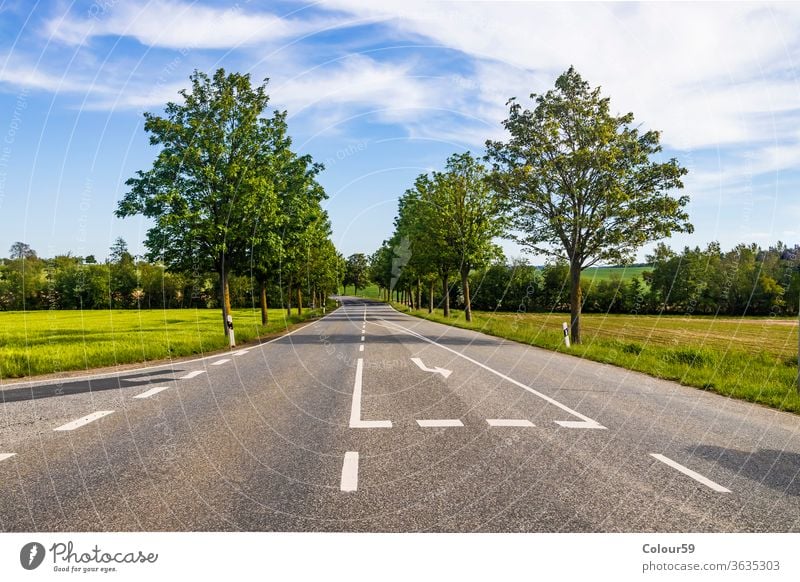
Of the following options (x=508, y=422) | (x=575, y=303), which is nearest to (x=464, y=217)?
(x=575, y=303)

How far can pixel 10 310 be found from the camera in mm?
98312

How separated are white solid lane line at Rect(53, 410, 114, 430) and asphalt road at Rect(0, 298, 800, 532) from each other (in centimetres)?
5

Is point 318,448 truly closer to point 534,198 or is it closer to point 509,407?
point 509,407

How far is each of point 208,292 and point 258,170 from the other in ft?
256

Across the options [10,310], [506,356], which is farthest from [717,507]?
[10,310]

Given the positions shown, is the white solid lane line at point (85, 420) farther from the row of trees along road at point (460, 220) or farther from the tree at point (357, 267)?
the tree at point (357, 267)

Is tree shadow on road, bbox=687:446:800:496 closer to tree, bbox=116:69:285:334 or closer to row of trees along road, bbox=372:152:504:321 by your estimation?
tree, bbox=116:69:285:334

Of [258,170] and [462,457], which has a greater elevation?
[258,170]

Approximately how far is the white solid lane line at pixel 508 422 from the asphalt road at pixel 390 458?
4cm

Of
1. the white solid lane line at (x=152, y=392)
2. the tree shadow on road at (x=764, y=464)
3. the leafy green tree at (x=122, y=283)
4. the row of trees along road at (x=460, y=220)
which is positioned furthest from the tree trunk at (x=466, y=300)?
the leafy green tree at (x=122, y=283)

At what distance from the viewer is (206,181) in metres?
21.8

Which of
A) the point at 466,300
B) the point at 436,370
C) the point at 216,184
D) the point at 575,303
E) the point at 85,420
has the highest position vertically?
the point at 216,184

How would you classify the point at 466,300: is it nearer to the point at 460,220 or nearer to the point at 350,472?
the point at 460,220

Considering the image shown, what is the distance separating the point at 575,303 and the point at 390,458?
65.6ft
